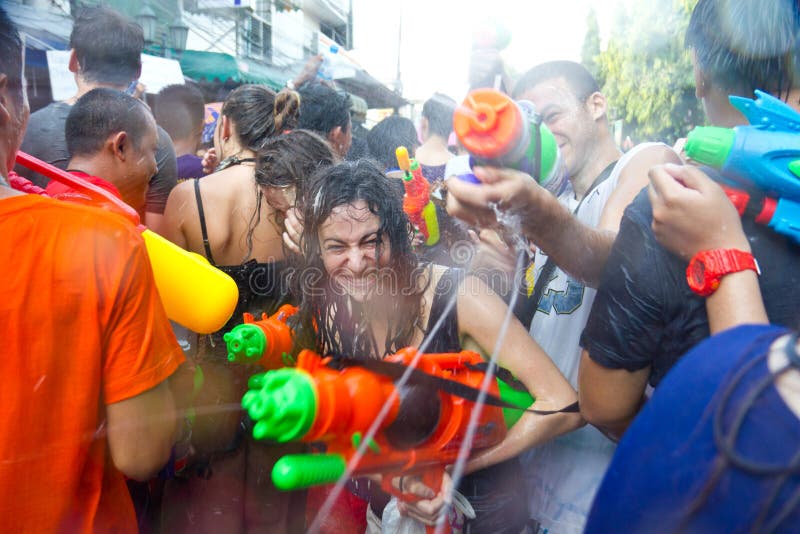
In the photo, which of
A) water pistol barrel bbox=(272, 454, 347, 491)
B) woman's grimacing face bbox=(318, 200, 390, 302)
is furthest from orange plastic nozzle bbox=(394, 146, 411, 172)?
water pistol barrel bbox=(272, 454, 347, 491)

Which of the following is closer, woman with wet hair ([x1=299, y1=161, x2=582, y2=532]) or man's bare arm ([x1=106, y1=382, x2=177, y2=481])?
man's bare arm ([x1=106, y1=382, x2=177, y2=481])

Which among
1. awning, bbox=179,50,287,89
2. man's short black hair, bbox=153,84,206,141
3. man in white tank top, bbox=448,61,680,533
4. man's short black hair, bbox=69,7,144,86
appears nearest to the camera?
man in white tank top, bbox=448,61,680,533

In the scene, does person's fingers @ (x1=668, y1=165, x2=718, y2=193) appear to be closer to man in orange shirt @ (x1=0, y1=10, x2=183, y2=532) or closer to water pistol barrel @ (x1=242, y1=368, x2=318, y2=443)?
water pistol barrel @ (x1=242, y1=368, x2=318, y2=443)

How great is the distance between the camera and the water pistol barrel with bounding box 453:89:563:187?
2.36 feet

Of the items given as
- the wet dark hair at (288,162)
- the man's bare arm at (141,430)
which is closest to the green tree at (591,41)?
the wet dark hair at (288,162)

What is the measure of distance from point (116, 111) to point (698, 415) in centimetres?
172

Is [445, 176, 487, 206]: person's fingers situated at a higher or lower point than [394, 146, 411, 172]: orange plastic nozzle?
higher

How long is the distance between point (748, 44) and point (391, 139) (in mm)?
2268

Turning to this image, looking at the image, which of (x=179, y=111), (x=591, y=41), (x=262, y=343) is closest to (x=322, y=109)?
(x=179, y=111)

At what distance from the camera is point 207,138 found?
391 centimetres

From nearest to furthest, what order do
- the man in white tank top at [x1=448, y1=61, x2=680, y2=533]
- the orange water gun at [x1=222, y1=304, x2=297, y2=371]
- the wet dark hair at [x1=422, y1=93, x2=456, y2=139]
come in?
1. the man in white tank top at [x1=448, y1=61, x2=680, y2=533]
2. the orange water gun at [x1=222, y1=304, x2=297, y2=371]
3. the wet dark hair at [x1=422, y1=93, x2=456, y2=139]

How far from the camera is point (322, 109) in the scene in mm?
2559

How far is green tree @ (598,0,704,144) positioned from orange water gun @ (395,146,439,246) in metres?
0.77

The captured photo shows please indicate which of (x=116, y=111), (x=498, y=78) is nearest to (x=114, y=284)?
(x=498, y=78)
